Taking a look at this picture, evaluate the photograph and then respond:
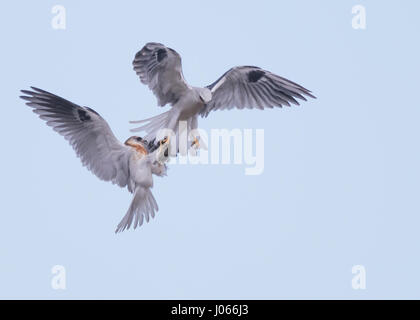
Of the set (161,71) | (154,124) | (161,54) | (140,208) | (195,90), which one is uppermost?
(161,54)

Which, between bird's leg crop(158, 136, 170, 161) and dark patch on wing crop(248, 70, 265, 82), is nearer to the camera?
bird's leg crop(158, 136, 170, 161)

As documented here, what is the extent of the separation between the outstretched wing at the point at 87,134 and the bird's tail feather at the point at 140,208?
0.23 meters

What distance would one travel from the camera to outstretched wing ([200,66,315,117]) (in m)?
9.09

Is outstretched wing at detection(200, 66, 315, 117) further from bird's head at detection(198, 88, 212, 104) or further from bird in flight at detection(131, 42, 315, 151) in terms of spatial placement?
bird's head at detection(198, 88, 212, 104)

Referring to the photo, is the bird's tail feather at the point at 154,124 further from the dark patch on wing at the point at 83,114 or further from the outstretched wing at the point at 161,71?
the dark patch on wing at the point at 83,114

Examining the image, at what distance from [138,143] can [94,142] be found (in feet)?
1.30

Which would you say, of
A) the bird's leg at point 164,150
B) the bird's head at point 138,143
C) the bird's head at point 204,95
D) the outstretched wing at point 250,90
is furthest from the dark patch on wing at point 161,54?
the bird's leg at point 164,150

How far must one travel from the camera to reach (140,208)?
8.03m

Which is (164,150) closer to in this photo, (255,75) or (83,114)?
(83,114)

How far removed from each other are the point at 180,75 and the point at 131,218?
1583 millimetres

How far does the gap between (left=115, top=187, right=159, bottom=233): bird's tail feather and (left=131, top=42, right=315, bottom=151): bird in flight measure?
0.72 metres

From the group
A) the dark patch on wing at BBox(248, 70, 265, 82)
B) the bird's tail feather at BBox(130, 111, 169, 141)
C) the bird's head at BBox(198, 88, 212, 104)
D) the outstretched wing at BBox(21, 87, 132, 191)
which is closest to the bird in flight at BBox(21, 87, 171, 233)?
the outstretched wing at BBox(21, 87, 132, 191)

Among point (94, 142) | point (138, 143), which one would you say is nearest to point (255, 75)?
point (138, 143)

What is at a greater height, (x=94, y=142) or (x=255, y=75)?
(x=255, y=75)
